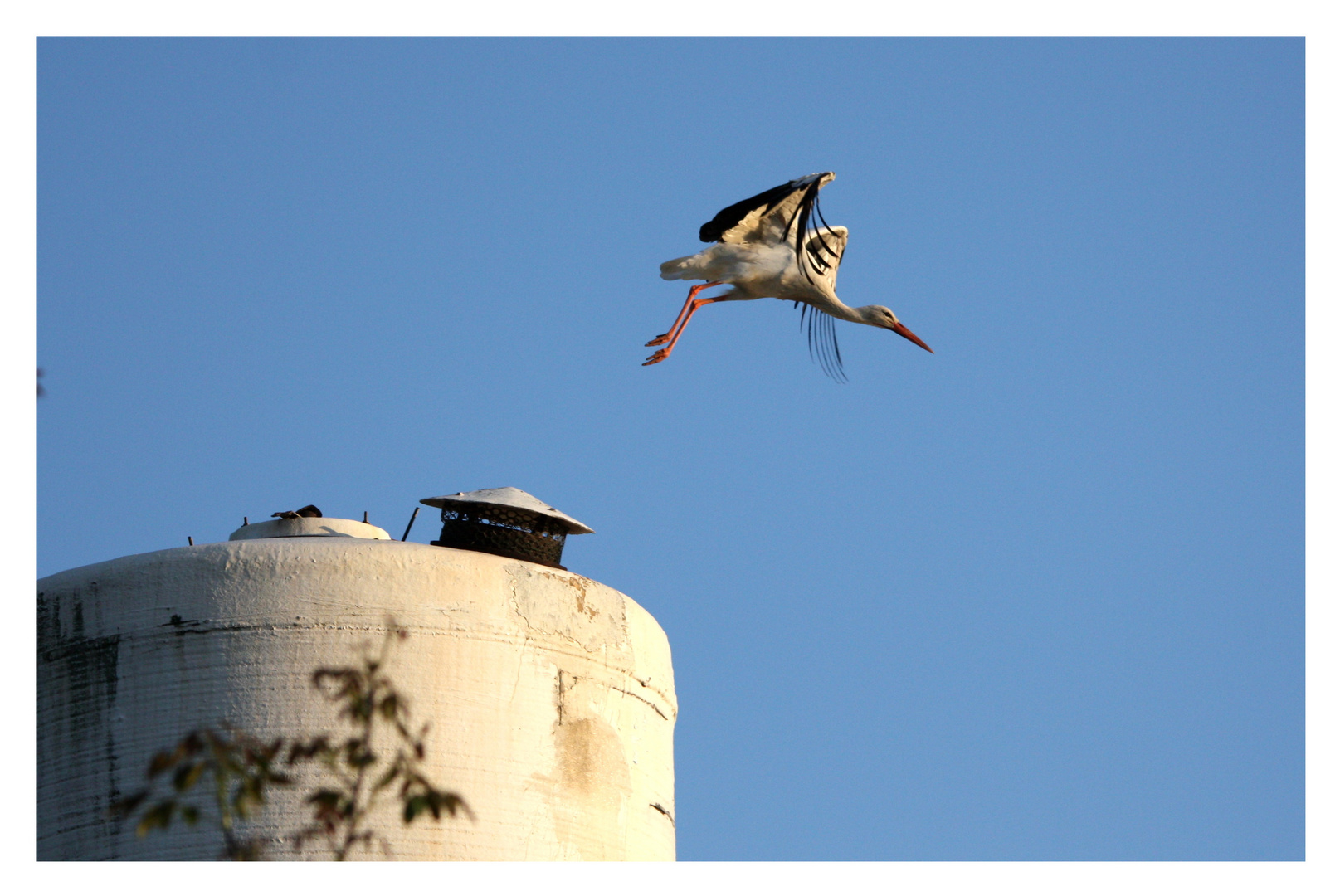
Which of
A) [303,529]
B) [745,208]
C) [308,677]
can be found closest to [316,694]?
[308,677]

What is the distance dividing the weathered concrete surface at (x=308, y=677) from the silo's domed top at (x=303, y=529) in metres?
0.48


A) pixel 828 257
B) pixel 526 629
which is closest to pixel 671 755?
pixel 526 629

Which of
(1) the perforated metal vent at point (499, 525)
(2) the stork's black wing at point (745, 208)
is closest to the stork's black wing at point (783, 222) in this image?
(2) the stork's black wing at point (745, 208)

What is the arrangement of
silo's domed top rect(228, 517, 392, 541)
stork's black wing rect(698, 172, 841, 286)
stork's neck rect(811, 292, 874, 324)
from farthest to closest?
1. stork's neck rect(811, 292, 874, 324)
2. stork's black wing rect(698, 172, 841, 286)
3. silo's domed top rect(228, 517, 392, 541)

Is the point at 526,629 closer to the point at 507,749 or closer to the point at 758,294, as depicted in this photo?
the point at 507,749

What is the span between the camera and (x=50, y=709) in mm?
9016

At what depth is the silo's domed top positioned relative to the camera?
987 centimetres

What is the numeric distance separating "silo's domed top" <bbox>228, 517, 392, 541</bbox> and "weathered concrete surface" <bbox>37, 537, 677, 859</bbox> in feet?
1.58

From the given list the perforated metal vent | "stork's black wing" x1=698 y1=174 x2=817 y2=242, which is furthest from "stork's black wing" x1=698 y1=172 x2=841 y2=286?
the perforated metal vent

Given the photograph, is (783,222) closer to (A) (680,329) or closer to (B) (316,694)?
(A) (680,329)

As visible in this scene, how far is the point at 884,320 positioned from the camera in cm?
1433

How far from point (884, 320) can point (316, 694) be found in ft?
23.8

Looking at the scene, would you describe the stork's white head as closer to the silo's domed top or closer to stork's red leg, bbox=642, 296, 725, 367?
stork's red leg, bbox=642, 296, 725, 367

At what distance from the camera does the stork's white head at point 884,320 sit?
14.1 m
